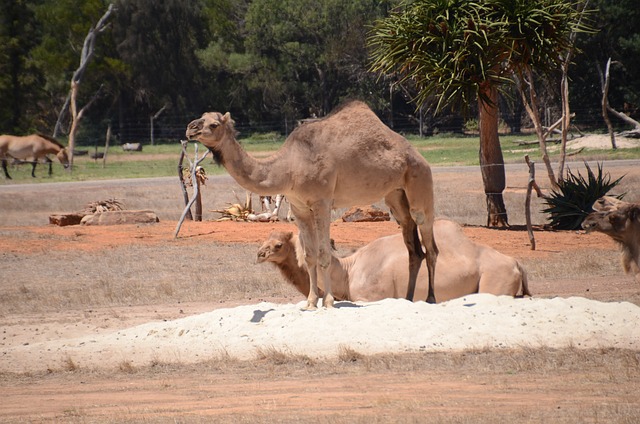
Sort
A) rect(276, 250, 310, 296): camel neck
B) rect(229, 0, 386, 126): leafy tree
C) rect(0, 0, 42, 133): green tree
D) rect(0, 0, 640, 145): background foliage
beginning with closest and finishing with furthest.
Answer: rect(276, 250, 310, 296): camel neck
rect(0, 0, 42, 133): green tree
rect(0, 0, 640, 145): background foliage
rect(229, 0, 386, 126): leafy tree

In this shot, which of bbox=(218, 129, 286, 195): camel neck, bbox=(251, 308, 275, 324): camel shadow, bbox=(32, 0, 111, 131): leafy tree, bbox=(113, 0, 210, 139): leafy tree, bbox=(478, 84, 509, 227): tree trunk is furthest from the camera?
bbox=(113, 0, 210, 139): leafy tree

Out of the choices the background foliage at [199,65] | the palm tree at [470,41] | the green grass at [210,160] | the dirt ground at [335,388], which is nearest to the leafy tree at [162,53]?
the background foliage at [199,65]

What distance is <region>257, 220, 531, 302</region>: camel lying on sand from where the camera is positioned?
11078 millimetres

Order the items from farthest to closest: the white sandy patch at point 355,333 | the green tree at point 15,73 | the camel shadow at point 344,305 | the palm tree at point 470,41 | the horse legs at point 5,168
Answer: the green tree at point 15,73, the horse legs at point 5,168, the palm tree at point 470,41, the camel shadow at point 344,305, the white sandy patch at point 355,333

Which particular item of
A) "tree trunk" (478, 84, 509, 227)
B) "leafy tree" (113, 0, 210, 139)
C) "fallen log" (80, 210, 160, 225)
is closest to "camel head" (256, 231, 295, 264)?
"tree trunk" (478, 84, 509, 227)

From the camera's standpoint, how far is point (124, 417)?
22.0 feet

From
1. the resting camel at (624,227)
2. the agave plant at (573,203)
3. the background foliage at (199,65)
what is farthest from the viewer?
the background foliage at (199,65)

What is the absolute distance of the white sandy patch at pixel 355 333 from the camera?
29.5 feet

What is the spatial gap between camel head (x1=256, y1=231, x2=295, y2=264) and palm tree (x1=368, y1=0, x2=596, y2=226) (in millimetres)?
8427

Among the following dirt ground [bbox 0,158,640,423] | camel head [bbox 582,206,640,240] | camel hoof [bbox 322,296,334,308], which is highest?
camel head [bbox 582,206,640,240]

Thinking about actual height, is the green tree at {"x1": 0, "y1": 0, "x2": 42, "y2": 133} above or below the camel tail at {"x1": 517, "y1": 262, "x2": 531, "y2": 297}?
above

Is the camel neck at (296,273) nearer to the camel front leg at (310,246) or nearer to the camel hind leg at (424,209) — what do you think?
the camel front leg at (310,246)

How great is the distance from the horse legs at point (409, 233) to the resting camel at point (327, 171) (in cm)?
7

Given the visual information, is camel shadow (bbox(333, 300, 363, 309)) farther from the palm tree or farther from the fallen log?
the fallen log
